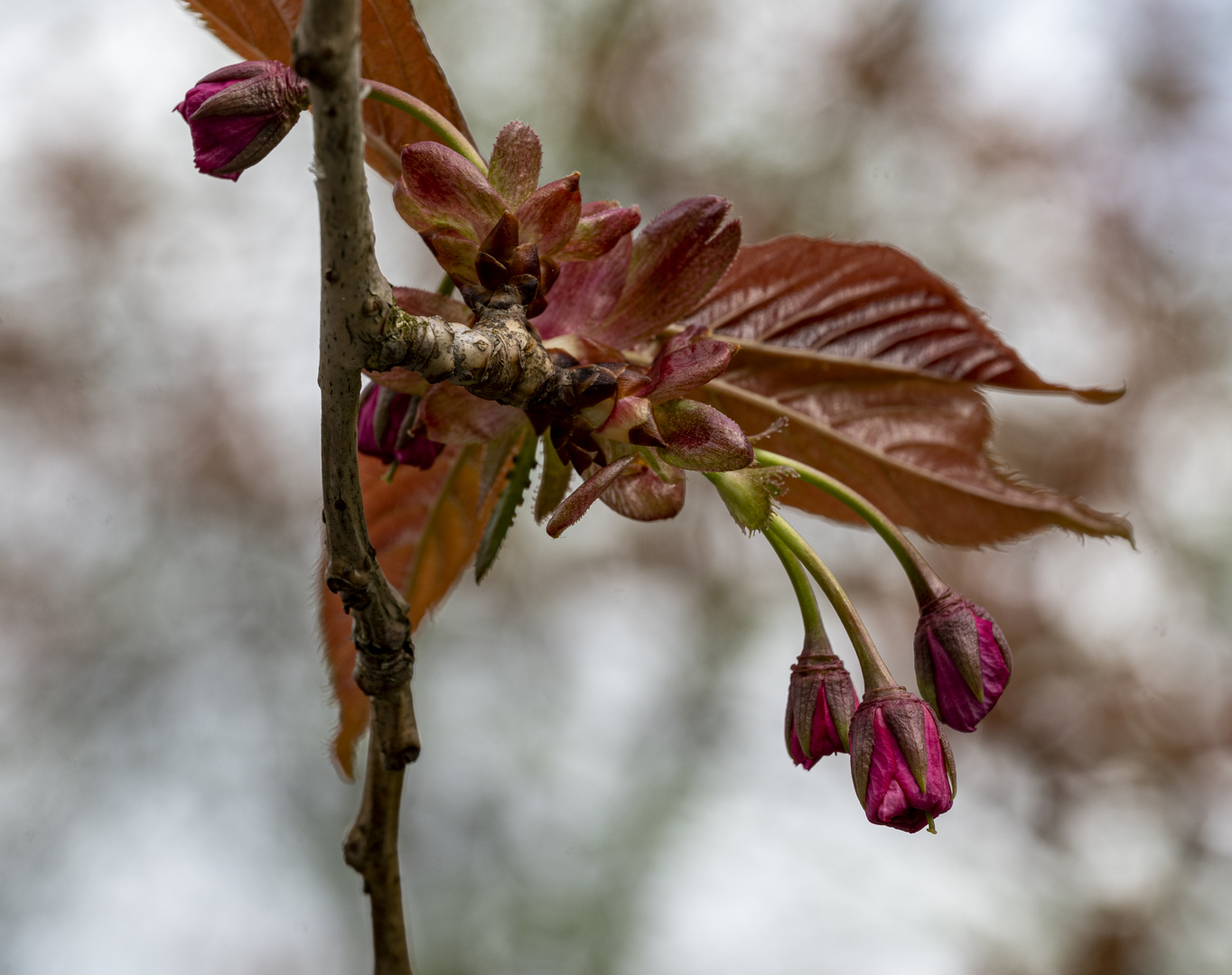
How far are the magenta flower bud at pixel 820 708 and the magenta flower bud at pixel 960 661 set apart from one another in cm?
3

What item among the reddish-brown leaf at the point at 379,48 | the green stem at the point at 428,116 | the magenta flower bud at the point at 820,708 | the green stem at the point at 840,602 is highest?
the reddish-brown leaf at the point at 379,48

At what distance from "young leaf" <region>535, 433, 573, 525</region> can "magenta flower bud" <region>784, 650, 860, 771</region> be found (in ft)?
0.35

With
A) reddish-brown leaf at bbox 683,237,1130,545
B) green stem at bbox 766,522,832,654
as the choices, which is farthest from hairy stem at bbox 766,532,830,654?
reddish-brown leaf at bbox 683,237,1130,545

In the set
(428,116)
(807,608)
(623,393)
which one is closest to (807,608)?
(807,608)

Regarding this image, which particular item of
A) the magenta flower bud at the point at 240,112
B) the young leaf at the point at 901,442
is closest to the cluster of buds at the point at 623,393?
the magenta flower bud at the point at 240,112

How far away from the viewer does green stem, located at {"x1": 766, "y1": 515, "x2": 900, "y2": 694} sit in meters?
0.32

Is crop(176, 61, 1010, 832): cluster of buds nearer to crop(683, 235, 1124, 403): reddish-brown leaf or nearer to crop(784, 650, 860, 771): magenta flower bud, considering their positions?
crop(784, 650, 860, 771): magenta flower bud

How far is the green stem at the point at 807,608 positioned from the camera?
1.08ft

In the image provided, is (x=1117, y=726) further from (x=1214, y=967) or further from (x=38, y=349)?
(x=38, y=349)

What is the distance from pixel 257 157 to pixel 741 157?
1574 millimetres

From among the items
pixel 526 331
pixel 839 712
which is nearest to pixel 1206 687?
pixel 839 712

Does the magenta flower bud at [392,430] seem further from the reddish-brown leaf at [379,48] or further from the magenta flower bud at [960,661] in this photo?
the magenta flower bud at [960,661]

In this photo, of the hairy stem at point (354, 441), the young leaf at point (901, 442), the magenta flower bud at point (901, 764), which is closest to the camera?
the hairy stem at point (354, 441)

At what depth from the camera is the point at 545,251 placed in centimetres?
32
